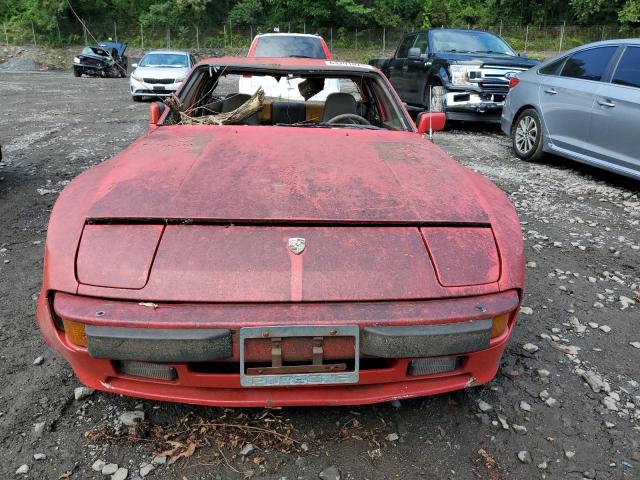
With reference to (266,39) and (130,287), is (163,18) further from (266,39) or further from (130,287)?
(130,287)

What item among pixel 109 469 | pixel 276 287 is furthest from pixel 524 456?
pixel 109 469

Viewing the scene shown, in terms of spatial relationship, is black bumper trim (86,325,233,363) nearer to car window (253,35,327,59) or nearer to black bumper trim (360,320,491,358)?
black bumper trim (360,320,491,358)

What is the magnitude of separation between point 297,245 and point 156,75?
13344 millimetres

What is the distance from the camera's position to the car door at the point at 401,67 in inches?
390

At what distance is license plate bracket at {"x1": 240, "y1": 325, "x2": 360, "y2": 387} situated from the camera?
1721mm

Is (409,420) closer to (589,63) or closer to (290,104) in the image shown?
(290,104)

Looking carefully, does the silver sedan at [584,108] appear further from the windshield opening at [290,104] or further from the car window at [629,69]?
the windshield opening at [290,104]

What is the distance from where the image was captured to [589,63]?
6.12 meters

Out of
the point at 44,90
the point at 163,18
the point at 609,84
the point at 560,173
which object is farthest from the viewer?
the point at 163,18

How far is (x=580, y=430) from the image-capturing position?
85.3 inches

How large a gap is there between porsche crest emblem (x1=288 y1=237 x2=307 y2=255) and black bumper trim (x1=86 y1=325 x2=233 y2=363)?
14.7 inches

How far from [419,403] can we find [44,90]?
16.7 metres

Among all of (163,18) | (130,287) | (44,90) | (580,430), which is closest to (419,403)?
(580,430)

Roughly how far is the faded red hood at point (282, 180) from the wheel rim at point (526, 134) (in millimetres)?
4549
